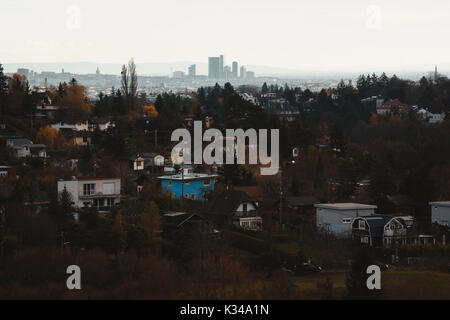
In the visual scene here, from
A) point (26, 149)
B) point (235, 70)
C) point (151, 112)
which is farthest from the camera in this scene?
point (235, 70)

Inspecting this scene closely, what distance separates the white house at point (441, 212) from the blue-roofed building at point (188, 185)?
7155 mm

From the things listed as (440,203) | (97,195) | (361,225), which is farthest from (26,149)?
(440,203)

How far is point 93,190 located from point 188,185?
3986 mm

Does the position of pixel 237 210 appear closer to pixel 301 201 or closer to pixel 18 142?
pixel 301 201

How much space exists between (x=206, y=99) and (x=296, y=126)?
65.5 feet

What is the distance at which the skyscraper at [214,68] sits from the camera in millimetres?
117688

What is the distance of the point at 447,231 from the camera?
20.4m

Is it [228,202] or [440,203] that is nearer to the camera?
[228,202]

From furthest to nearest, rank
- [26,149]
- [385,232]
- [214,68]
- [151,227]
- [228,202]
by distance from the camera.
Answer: [214,68] < [26,149] < [228,202] < [385,232] < [151,227]

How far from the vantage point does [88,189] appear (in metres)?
21.4

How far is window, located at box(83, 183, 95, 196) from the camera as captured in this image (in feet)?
70.0

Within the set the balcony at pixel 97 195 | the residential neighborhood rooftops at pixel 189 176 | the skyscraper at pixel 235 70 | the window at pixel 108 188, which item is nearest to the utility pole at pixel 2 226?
the balcony at pixel 97 195

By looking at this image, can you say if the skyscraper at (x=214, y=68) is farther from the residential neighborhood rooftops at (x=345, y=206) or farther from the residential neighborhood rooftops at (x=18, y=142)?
the residential neighborhood rooftops at (x=345, y=206)
